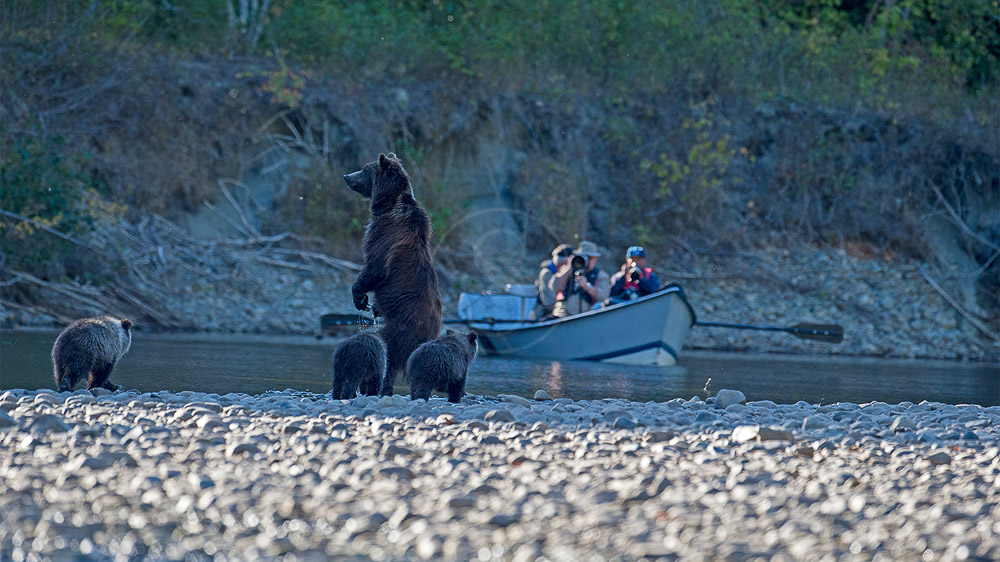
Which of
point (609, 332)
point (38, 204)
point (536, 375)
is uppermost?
point (38, 204)

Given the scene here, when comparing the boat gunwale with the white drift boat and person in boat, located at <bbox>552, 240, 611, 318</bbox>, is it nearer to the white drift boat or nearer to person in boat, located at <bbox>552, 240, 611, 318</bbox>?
the white drift boat

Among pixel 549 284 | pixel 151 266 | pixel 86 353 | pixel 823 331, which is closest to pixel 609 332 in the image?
pixel 549 284

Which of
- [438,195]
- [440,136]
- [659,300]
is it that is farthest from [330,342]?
[440,136]

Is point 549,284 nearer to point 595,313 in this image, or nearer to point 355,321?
point 595,313

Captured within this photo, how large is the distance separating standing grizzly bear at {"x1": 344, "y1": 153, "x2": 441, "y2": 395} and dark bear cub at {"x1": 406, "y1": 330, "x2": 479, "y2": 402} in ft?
1.09

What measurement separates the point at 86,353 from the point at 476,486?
3700 mm

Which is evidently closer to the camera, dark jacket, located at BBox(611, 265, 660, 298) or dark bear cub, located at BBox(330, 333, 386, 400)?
dark bear cub, located at BBox(330, 333, 386, 400)

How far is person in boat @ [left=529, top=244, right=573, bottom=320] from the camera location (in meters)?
12.4

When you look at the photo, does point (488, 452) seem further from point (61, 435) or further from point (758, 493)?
point (61, 435)

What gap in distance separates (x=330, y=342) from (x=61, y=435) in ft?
29.9

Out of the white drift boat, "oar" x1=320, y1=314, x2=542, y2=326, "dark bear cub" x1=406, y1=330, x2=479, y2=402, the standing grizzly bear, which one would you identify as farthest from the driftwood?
"dark bear cub" x1=406, y1=330, x2=479, y2=402

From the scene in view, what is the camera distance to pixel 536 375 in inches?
370

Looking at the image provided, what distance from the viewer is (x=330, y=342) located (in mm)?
13070

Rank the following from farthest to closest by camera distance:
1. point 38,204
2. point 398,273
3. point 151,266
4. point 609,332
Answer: point 151,266
point 38,204
point 609,332
point 398,273
